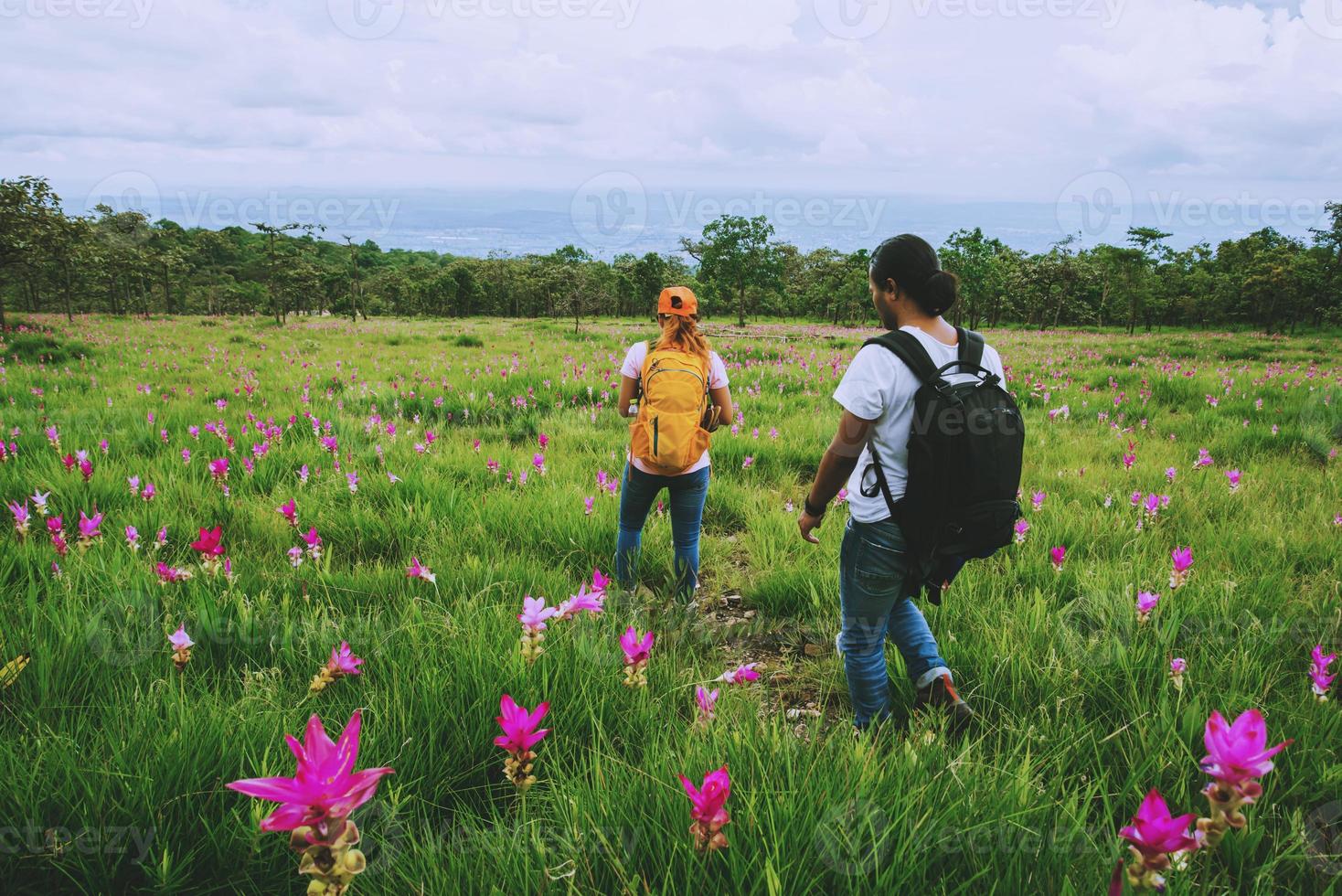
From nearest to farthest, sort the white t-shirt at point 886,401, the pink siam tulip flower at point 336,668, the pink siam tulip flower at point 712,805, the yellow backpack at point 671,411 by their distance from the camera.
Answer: the pink siam tulip flower at point 712,805
the pink siam tulip flower at point 336,668
the white t-shirt at point 886,401
the yellow backpack at point 671,411

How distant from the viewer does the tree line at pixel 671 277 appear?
3531 centimetres

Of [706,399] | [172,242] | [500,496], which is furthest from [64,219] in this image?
[172,242]

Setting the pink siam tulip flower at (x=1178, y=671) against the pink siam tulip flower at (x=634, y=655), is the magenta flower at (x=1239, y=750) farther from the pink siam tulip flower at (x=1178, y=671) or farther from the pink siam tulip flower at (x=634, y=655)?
the pink siam tulip flower at (x=1178, y=671)

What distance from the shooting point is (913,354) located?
7.29 ft

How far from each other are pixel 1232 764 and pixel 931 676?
166 centimetres

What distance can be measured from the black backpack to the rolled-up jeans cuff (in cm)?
50

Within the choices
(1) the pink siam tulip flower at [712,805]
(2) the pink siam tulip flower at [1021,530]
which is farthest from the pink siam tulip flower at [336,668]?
(2) the pink siam tulip flower at [1021,530]

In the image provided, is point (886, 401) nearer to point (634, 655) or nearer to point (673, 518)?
point (634, 655)

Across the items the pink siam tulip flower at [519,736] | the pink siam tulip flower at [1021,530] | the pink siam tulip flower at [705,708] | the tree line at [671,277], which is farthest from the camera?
the tree line at [671,277]

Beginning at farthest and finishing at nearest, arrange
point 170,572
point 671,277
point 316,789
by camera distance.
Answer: point 671,277 < point 170,572 < point 316,789

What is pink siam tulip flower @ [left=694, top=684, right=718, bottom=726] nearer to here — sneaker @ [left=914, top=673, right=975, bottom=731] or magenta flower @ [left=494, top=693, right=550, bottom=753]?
magenta flower @ [left=494, top=693, right=550, bottom=753]

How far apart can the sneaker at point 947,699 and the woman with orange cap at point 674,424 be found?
4.91 ft

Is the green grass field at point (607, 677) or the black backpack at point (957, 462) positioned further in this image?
the black backpack at point (957, 462)

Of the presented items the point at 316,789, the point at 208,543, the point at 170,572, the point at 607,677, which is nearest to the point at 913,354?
the point at 607,677
